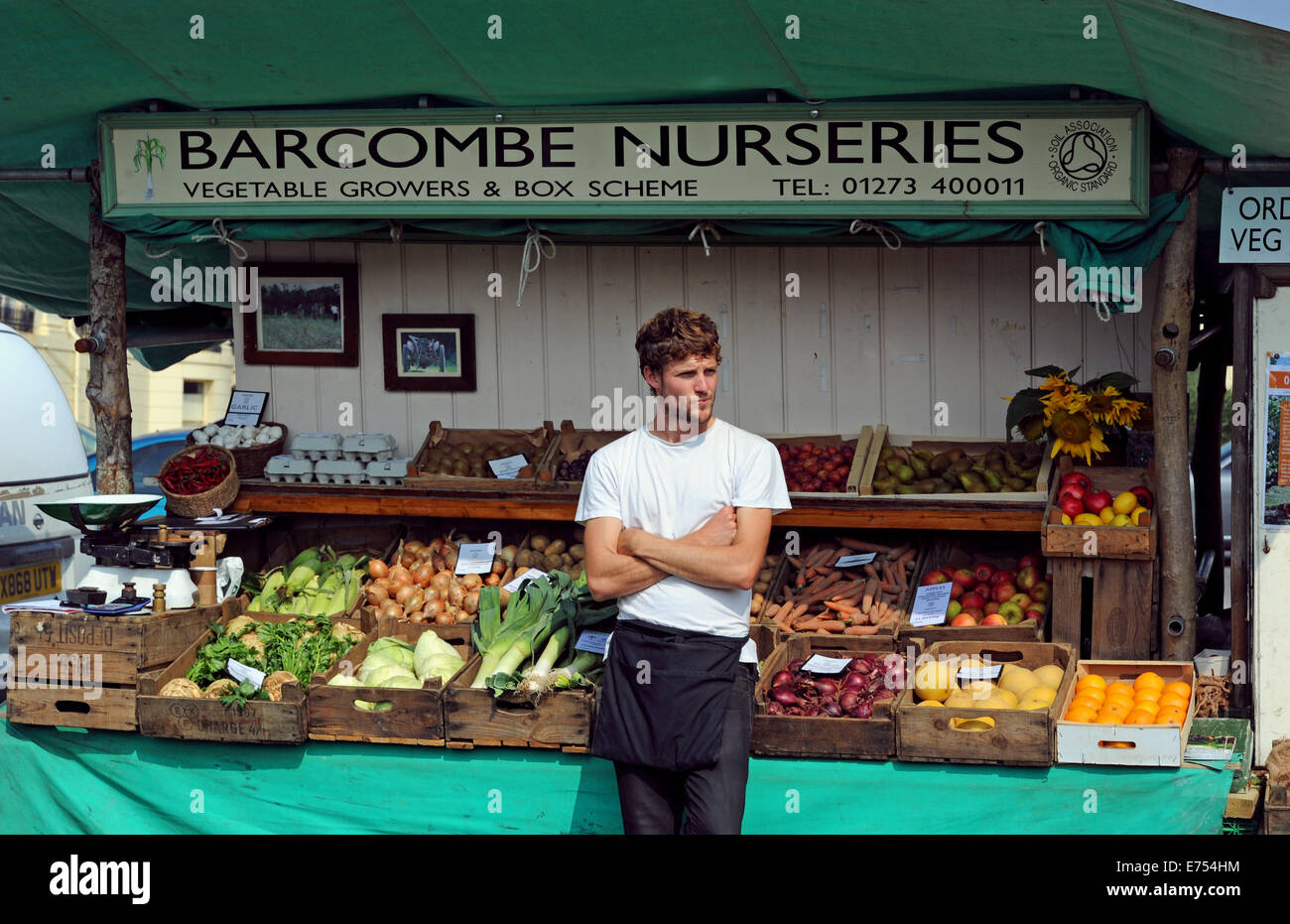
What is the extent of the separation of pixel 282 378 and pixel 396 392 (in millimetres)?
678

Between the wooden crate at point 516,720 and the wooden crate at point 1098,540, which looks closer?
the wooden crate at point 516,720

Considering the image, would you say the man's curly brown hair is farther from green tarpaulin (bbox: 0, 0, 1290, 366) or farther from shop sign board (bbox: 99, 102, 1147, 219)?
shop sign board (bbox: 99, 102, 1147, 219)

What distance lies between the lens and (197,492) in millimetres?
6375

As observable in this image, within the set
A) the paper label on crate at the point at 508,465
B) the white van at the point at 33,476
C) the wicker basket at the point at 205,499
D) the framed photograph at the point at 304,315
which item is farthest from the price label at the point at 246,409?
the paper label on crate at the point at 508,465

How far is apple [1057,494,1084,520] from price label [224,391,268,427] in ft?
13.9

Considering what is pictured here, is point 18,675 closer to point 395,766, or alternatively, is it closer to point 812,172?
point 395,766

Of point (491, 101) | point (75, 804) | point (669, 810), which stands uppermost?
point (491, 101)

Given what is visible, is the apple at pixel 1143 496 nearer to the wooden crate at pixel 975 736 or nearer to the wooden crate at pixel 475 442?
the wooden crate at pixel 975 736

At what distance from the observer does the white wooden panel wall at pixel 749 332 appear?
6375 mm

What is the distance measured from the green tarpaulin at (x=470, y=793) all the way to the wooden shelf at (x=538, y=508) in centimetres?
142

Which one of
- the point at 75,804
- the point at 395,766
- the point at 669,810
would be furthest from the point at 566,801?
the point at 75,804

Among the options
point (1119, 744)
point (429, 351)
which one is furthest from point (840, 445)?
point (1119, 744)

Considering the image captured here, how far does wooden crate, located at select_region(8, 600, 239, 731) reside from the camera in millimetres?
5180

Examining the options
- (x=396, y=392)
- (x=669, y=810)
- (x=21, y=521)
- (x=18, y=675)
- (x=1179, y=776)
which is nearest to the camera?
(x=669, y=810)
